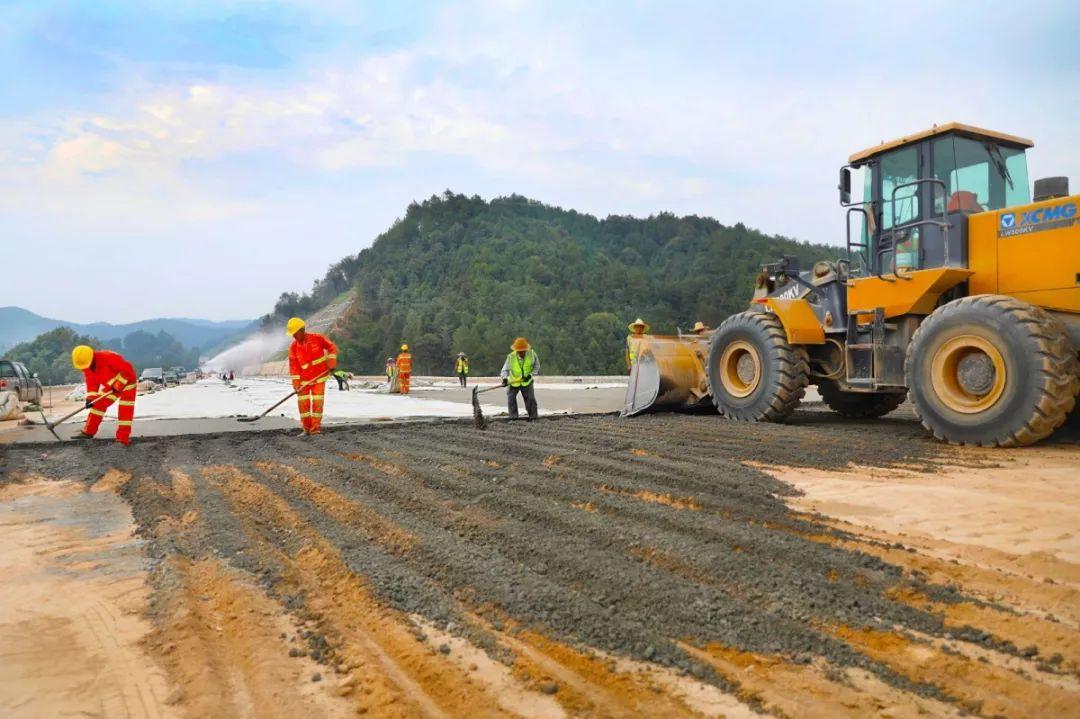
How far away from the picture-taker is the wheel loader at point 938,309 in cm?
643

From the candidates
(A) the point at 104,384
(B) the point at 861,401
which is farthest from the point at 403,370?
(B) the point at 861,401

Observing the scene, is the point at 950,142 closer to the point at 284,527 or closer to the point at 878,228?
the point at 878,228

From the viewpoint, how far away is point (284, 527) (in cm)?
470

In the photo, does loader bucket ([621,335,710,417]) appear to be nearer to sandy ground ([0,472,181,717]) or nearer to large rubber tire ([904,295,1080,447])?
A: large rubber tire ([904,295,1080,447])

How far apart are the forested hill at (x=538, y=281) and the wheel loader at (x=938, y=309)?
37417 mm

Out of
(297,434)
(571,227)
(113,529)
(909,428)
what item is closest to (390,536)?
(113,529)

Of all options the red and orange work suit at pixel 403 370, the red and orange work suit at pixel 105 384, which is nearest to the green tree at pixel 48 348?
the red and orange work suit at pixel 403 370

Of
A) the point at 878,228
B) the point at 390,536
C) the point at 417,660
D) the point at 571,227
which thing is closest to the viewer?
the point at 417,660

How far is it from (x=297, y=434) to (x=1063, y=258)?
9072 millimetres

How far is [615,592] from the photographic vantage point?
3264 mm

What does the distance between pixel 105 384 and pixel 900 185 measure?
34.0 ft

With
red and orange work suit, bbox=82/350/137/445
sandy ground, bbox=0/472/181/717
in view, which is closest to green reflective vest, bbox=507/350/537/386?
red and orange work suit, bbox=82/350/137/445

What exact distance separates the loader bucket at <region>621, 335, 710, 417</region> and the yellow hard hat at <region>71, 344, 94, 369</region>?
756cm

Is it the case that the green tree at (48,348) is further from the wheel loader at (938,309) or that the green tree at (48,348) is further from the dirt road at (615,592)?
the dirt road at (615,592)
